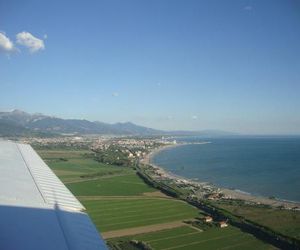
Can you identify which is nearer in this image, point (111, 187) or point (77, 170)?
point (111, 187)

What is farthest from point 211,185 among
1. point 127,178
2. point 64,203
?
point 64,203

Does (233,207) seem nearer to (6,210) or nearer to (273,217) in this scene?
(273,217)

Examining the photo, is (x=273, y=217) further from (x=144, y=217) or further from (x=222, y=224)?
(x=144, y=217)

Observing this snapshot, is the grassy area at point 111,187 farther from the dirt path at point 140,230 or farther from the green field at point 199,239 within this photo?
the green field at point 199,239

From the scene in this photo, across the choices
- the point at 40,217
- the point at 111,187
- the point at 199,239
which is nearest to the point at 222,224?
the point at 199,239

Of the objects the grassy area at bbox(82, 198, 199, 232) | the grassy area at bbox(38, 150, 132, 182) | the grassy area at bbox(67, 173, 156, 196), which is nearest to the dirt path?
the grassy area at bbox(82, 198, 199, 232)

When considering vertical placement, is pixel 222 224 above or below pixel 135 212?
above

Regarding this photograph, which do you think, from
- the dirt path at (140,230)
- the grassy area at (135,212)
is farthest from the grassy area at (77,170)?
the dirt path at (140,230)
